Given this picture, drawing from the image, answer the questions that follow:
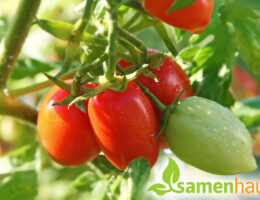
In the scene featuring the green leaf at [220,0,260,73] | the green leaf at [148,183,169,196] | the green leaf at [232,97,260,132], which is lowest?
the green leaf at [232,97,260,132]

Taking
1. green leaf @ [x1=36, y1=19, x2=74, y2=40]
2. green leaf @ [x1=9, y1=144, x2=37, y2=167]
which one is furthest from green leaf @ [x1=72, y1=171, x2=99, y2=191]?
green leaf @ [x1=36, y1=19, x2=74, y2=40]

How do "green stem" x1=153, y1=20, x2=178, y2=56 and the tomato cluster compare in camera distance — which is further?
"green stem" x1=153, y1=20, x2=178, y2=56

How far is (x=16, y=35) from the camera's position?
42.9 inches

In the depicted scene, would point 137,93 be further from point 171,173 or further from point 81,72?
point 171,173

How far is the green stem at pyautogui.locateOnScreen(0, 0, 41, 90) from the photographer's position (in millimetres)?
1054

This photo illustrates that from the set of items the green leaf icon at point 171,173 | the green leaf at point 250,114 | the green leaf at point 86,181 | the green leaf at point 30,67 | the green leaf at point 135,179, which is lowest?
the green leaf at point 250,114

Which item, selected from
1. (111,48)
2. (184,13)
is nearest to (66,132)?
(111,48)

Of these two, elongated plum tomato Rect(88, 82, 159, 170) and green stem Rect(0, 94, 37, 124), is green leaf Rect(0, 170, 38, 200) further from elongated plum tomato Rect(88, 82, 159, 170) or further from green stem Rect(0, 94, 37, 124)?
elongated plum tomato Rect(88, 82, 159, 170)

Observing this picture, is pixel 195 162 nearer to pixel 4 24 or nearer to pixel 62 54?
pixel 4 24

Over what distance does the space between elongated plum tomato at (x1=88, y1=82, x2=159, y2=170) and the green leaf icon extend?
0.50ft

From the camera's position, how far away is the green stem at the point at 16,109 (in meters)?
1.20

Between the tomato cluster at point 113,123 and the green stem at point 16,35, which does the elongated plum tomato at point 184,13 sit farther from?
the green stem at point 16,35

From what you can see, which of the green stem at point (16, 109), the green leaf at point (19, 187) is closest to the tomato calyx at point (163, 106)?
the green stem at point (16, 109)

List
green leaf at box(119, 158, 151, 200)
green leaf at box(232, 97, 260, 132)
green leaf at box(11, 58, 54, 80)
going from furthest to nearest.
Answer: green leaf at box(232, 97, 260, 132) < green leaf at box(11, 58, 54, 80) < green leaf at box(119, 158, 151, 200)
